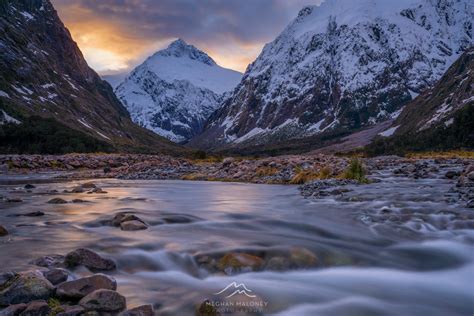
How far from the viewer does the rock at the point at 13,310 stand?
5.00 metres

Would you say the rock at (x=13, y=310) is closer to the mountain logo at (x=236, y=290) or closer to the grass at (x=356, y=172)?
the mountain logo at (x=236, y=290)

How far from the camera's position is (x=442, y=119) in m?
108

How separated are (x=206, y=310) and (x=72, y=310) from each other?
1.62m

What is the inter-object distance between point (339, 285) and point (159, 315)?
122 inches

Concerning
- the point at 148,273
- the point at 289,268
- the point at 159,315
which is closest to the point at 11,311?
the point at 159,315

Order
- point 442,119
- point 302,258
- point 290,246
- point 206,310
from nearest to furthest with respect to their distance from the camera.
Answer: point 206,310 → point 302,258 → point 290,246 → point 442,119

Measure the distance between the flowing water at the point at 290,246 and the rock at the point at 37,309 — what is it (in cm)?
120

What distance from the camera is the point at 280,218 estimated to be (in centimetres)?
1323

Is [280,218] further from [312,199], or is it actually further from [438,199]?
[438,199]

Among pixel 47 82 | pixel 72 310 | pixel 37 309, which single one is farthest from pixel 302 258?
pixel 47 82

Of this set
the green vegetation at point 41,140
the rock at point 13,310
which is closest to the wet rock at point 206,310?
the rock at point 13,310

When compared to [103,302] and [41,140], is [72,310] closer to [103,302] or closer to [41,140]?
[103,302]

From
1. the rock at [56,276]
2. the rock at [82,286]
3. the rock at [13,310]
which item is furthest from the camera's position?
the rock at [56,276]

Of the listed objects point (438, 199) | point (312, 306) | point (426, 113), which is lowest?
point (312, 306)
